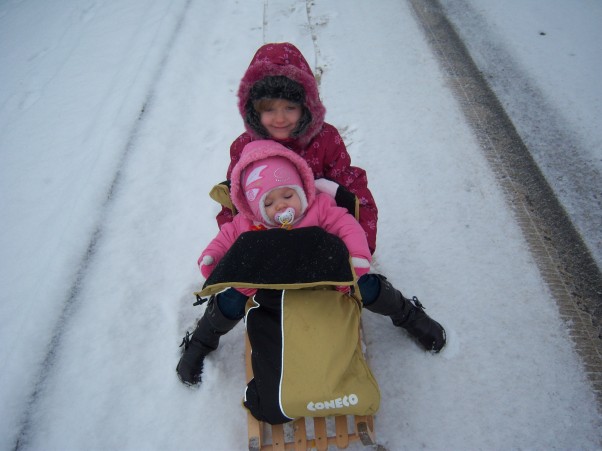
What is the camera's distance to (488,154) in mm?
2531

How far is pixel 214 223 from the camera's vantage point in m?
2.54

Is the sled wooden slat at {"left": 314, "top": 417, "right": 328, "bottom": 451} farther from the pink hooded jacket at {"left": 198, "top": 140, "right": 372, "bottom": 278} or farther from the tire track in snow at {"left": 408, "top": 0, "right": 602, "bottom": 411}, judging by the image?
the tire track in snow at {"left": 408, "top": 0, "right": 602, "bottom": 411}

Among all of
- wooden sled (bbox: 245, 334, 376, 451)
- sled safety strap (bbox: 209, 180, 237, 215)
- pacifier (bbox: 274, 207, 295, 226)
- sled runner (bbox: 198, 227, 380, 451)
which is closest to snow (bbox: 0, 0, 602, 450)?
wooden sled (bbox: 245, 334, 376, 451)

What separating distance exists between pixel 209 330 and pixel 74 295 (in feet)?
3.55

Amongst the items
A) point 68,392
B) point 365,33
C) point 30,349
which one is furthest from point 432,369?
point 365,33

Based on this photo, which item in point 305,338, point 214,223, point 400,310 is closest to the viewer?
point 305,338

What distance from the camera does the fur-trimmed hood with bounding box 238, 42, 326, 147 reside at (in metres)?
1.66

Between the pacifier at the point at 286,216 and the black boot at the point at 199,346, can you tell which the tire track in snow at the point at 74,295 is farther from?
the pacifier at the point at 286,216

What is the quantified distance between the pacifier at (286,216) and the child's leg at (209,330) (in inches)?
15.9

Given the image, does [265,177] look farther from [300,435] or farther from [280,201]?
[300,435]

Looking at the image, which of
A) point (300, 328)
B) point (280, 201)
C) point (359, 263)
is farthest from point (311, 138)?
point (300, 328)

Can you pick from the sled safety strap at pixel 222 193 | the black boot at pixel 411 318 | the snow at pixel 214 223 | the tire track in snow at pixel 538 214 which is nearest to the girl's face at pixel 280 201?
the sled safety strap at pixel 222 193

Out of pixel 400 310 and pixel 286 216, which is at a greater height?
pixel 286 216

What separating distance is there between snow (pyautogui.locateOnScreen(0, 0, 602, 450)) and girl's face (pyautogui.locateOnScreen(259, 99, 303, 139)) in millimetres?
945
